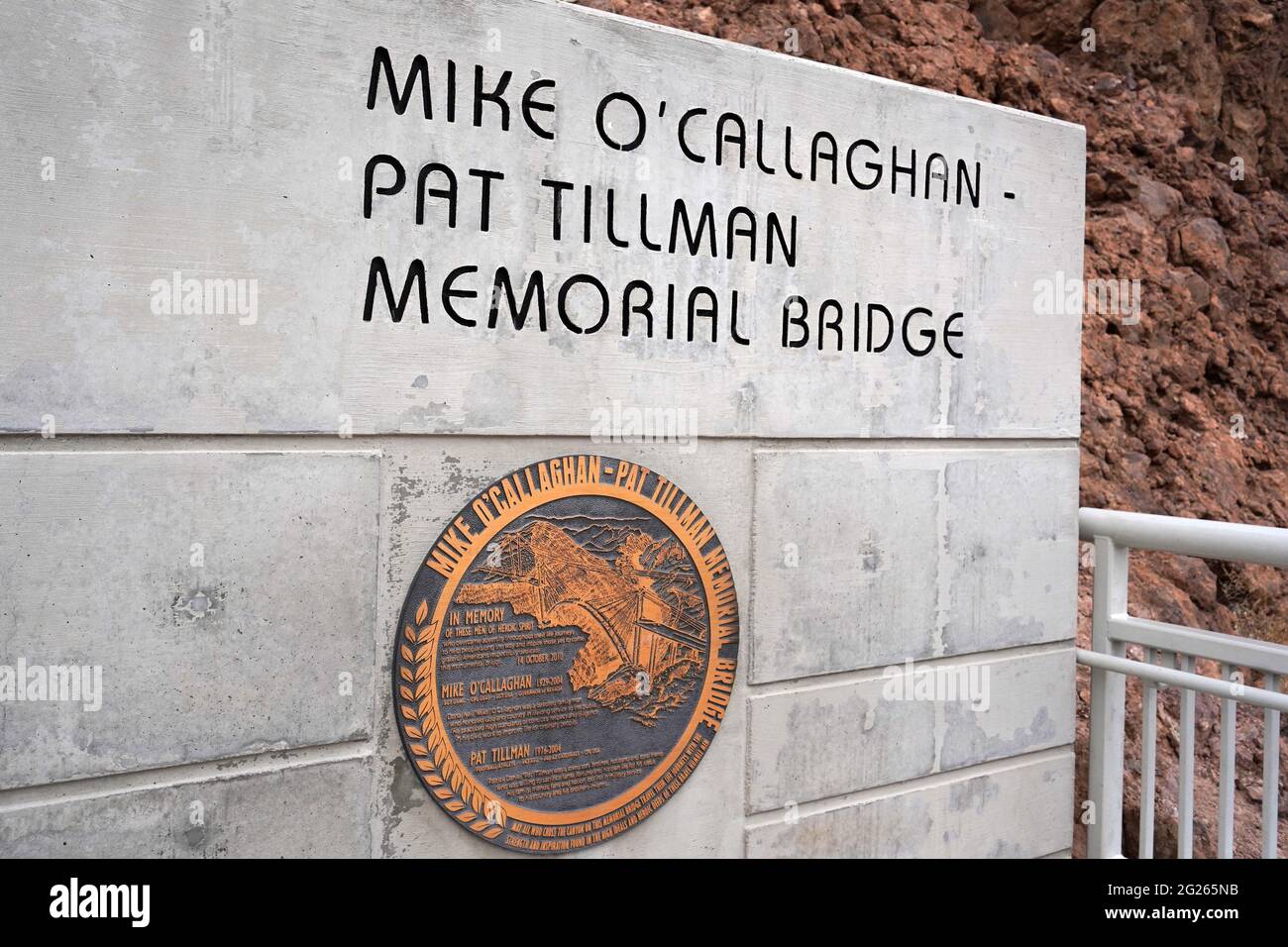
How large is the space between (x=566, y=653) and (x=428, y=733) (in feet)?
1.41

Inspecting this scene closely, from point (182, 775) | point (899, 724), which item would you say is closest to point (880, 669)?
point (899, 724)

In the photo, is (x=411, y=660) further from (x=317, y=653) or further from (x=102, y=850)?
(x=102, y=850)

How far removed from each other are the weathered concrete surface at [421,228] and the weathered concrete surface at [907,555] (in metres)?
0.16

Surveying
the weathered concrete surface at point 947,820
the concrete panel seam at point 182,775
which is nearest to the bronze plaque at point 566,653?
the concrete panel seam at point 182,775

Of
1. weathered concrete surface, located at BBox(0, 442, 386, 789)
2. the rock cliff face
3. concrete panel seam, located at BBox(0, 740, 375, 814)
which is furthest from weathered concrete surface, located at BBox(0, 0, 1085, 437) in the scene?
the rock cliff face

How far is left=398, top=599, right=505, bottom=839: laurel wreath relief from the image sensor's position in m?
2.61

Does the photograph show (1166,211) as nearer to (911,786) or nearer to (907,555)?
(907,555)

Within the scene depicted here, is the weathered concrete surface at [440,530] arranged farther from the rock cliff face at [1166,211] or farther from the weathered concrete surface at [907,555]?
the rock cliff face at [1166,211]

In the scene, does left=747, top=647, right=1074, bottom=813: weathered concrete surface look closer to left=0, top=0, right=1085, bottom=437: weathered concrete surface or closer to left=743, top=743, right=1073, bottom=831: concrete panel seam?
left=743, top=743, right=1073, bottom=831: concrete panel seam

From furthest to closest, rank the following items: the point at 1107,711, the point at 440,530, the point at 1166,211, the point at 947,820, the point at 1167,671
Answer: the point at 1166,211 → the point at 1107,711 → the point at 947,820 → the point at 1167,671 → the point at 440,530

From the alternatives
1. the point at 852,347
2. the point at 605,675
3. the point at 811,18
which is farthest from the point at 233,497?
the point at 811,18

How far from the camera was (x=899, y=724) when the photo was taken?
3.49 m

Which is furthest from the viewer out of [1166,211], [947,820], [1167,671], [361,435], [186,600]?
[1166,211]

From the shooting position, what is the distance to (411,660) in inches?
103
